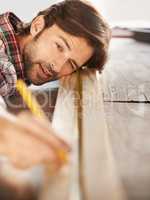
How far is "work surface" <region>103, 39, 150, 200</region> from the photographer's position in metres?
0.65

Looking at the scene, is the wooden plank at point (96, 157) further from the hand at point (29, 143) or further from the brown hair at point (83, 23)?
the brown hair at point (83, 23)

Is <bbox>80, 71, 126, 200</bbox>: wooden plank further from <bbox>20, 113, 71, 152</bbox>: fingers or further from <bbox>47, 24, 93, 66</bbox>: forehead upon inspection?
<bbox>47, 24, 93, 66</bbox>: forehead

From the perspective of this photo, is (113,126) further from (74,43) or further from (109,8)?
(109,8)

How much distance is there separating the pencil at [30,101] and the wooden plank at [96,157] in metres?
0.05

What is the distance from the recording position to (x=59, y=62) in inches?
41.8

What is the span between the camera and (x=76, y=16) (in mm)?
1114

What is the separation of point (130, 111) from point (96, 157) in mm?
262

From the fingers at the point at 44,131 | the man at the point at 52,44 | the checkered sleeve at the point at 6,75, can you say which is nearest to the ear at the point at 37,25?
the man at the point at 52,44

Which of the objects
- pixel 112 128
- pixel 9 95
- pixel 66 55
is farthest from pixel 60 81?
pixel 112 128

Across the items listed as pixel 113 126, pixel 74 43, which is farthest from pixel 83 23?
pixel 113 126

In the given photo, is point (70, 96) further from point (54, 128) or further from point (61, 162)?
point (61, 162)

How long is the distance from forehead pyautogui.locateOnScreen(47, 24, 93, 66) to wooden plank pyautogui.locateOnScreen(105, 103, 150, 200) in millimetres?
234

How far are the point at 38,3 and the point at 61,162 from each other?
0.71m

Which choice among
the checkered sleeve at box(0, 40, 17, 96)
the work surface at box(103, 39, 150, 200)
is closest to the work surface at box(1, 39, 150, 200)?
the work surface at box(103, 39, 150, 200)
